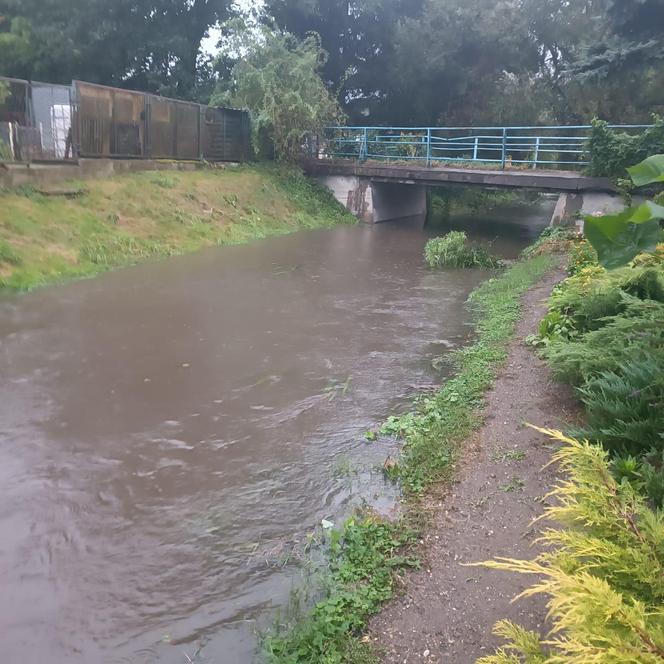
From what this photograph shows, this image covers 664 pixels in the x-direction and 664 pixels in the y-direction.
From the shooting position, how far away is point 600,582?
1.93m

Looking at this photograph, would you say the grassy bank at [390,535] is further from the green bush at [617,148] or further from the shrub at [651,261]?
the green bush at [617,148]

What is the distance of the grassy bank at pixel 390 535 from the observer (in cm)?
331

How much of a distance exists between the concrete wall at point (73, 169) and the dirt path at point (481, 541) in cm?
1259

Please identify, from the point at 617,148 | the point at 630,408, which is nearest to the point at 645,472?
the point at 630,408

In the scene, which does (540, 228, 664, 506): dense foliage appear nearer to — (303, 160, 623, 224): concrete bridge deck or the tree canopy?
(303, 160, 623, 224): concrete bridge deck

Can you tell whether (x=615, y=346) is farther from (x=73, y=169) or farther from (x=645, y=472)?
(x=73, y=169)

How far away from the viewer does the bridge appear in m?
17.8

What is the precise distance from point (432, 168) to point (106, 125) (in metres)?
10.3

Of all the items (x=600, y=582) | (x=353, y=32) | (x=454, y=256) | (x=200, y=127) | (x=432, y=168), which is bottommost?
(x=454, y=256)

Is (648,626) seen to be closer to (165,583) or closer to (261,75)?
(165,583)

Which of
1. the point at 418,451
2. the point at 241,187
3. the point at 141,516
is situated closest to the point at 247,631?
the point at 141,516

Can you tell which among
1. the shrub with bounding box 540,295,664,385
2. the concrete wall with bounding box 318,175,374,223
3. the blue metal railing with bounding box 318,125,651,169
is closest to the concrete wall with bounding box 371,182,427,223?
the concrete wall with bounding box 318,175,374,223

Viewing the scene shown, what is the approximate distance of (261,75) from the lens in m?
22.3

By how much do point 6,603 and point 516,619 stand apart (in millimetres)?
3003
